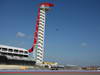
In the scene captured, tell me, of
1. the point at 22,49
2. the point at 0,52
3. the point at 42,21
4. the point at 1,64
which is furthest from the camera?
the point at 42,21

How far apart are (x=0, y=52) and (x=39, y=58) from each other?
71.2ft

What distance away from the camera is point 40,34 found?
108 metres

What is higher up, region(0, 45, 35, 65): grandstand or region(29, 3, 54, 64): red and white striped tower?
region(29, 3, 54, 64): red and white striped tower

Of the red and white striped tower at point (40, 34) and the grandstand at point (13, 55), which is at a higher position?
the red and white striped tower at point (40, 34)

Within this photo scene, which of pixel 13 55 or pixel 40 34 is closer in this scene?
pixel 13 55

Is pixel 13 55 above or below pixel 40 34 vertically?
below

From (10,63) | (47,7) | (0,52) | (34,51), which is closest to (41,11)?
(47,7)

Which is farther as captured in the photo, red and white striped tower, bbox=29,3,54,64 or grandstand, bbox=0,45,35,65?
red and white striped tower, bbox=29,3,54,64

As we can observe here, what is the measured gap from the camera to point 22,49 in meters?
102

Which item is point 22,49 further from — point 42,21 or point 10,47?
point 42,21

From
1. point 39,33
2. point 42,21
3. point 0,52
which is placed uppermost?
point 42,21

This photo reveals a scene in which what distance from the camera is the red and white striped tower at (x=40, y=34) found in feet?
345

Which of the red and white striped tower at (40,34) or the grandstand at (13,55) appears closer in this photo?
the grandstand at (13,55)

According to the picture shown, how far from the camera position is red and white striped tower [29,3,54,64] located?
4136 inches
